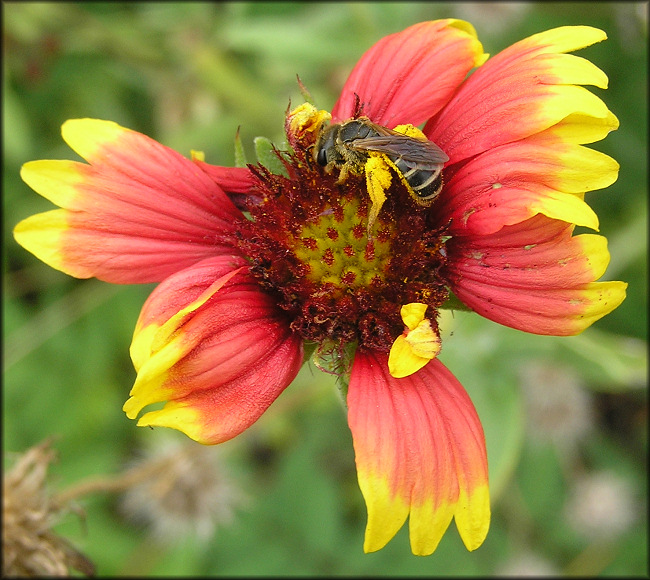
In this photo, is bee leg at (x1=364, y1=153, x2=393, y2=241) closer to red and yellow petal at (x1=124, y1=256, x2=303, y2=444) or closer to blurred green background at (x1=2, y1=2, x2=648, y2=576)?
red and yellow petal at (x1=124, y1=256, x2=303, y2=444)

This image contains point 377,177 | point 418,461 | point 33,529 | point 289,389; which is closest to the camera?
point 418,461

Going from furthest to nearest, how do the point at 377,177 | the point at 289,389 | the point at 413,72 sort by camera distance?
the point at 289,389 < the point at 413,72 < the point at 377,177

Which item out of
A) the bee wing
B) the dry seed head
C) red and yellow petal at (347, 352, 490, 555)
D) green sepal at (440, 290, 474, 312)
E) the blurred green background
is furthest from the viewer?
the blurred green background

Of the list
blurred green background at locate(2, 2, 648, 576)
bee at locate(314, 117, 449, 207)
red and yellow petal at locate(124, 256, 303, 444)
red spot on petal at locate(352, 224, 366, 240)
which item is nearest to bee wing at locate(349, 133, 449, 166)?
bee at locate(314, 117, 449, 207)

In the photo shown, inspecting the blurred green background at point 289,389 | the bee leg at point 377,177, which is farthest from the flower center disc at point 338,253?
the blurred green background at point 289,389

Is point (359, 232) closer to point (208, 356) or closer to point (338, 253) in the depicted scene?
point (338, 253)

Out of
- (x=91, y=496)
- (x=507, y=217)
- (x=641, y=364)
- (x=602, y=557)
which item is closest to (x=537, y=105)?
(x=507, y=217)

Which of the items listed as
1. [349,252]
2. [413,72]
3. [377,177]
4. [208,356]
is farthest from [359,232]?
[208,356]
